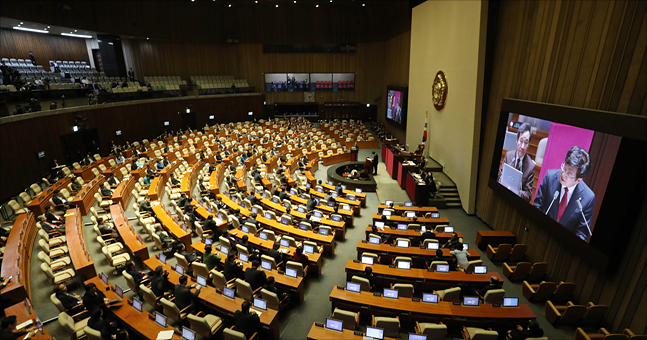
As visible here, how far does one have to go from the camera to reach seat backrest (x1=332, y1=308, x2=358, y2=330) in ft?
18.2

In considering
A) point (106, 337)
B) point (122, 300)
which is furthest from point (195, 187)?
point (106, 337)

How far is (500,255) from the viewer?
884 centimetres

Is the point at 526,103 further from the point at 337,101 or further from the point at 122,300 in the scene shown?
the point at 337,101

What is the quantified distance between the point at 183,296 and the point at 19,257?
16.0 ft

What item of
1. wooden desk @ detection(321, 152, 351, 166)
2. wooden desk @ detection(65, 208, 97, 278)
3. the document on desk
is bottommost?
wooden desk @ detection(321, 152, 351, 166)

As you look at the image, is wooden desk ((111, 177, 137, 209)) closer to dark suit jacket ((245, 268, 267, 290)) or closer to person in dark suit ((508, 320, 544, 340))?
dark suit jacket ((245, 268, 267, 290))

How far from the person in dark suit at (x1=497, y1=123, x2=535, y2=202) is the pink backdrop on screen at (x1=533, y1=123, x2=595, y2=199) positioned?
17.0 inches

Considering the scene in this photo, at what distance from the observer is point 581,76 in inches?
274

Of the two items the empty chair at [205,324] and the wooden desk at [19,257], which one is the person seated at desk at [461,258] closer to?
the empty chair at [205,324]

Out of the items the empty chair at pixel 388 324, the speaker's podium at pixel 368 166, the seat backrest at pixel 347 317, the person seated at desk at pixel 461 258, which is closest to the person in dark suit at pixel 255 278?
the seat backrest at pixel 347 317

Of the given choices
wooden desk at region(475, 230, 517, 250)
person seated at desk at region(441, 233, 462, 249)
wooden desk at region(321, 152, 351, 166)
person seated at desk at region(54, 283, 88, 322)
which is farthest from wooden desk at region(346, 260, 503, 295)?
wooden desk at region(321, 152, 351, 166)

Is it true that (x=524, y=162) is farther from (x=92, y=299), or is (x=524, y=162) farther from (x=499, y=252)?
(x=92, y=299)

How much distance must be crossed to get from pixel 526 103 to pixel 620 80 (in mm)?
2466

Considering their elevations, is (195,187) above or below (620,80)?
below
